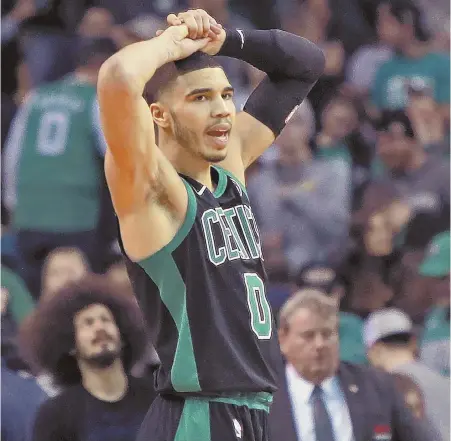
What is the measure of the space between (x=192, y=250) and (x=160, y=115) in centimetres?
45

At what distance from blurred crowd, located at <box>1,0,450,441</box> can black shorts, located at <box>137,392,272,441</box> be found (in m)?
2.11

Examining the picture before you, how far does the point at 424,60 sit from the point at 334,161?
104 cm

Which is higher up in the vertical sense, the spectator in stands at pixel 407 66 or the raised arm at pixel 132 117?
the spectator in stands at pixel 407 66

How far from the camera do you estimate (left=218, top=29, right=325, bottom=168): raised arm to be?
349 cm

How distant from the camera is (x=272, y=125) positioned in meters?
3.59

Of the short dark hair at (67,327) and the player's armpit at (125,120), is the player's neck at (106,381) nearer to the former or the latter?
the short dark hair at (67,327)

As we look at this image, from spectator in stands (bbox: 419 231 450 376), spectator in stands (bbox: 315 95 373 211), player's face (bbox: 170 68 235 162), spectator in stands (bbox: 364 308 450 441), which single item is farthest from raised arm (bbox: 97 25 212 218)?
spectator in stands (bbox: 315 95 373 211)

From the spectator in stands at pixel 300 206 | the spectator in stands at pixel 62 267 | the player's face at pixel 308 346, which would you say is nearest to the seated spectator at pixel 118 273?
the spectator in stands at pixel 62 267

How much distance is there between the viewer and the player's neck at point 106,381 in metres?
4.89

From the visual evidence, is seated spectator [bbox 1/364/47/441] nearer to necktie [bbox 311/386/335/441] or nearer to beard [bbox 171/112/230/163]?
necktie [bbox 311/386/335/441]

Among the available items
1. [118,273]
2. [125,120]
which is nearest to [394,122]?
[118,273]

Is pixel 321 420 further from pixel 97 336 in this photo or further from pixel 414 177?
pixel 414 177

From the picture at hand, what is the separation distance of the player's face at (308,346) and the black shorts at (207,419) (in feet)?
6.17

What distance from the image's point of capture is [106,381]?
16.3ft
